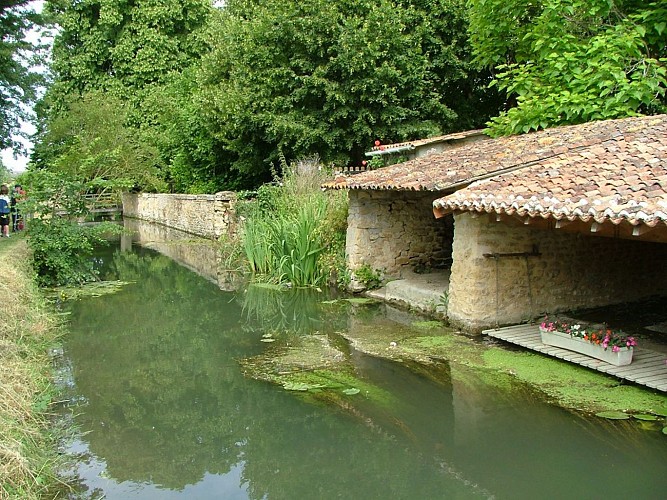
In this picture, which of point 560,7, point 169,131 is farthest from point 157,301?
point 169,131

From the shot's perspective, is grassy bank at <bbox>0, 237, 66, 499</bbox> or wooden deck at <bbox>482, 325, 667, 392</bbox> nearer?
grassy bank at <bbox>0, 237, 66, 499</bbox>

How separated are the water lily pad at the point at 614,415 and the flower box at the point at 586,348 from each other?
115 centimetres

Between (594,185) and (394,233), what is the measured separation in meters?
5.28

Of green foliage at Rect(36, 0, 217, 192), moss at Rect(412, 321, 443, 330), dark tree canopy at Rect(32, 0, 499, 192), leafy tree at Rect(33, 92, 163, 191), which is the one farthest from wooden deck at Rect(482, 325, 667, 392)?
leafy tree at Rect(33, 92, 163, 191)

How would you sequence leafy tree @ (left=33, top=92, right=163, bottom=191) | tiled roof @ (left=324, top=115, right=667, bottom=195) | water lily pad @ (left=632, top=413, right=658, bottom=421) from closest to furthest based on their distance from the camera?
water lily pad @ (left=632, top=413, right=658, bottom=421) → tiled roof @ (left=324, top=115, right=667, bottom=195) → leafy tree @ (left=33, top=92, right=163, bottom=191)

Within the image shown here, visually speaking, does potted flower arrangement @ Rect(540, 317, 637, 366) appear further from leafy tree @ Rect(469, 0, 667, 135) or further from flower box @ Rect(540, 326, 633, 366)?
leafy tree @ Rect(469, 0, 667, 135)

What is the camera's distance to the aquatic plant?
21.5ft

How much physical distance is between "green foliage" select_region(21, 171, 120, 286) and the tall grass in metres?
3.39

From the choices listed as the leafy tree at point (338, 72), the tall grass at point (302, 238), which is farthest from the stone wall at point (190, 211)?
the tall grass at point (302, 238)

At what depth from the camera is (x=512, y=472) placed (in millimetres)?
4625

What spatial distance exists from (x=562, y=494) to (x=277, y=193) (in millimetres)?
11936

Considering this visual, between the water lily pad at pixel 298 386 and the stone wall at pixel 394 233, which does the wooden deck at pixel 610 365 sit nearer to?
the water lily pad at pixel 298 386

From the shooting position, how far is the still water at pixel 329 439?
4523 mm

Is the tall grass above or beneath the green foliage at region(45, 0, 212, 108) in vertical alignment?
beneath
